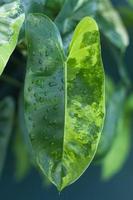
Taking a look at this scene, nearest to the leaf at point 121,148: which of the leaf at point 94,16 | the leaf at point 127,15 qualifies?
the leaf at point 127,15

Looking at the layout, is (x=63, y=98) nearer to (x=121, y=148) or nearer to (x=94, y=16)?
(x=94, y=16)

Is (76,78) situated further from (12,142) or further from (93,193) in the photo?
(93,193)

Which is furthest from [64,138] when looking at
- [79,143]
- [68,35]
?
[68,35]

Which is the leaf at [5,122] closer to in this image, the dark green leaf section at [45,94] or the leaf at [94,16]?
the leaf at [94,16]

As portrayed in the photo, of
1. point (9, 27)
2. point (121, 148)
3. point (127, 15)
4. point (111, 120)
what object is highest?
point (9, 27)

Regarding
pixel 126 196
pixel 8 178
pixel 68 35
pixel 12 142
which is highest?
pixel 68 35

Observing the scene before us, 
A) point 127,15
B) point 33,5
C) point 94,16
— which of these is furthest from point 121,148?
point 33,5
